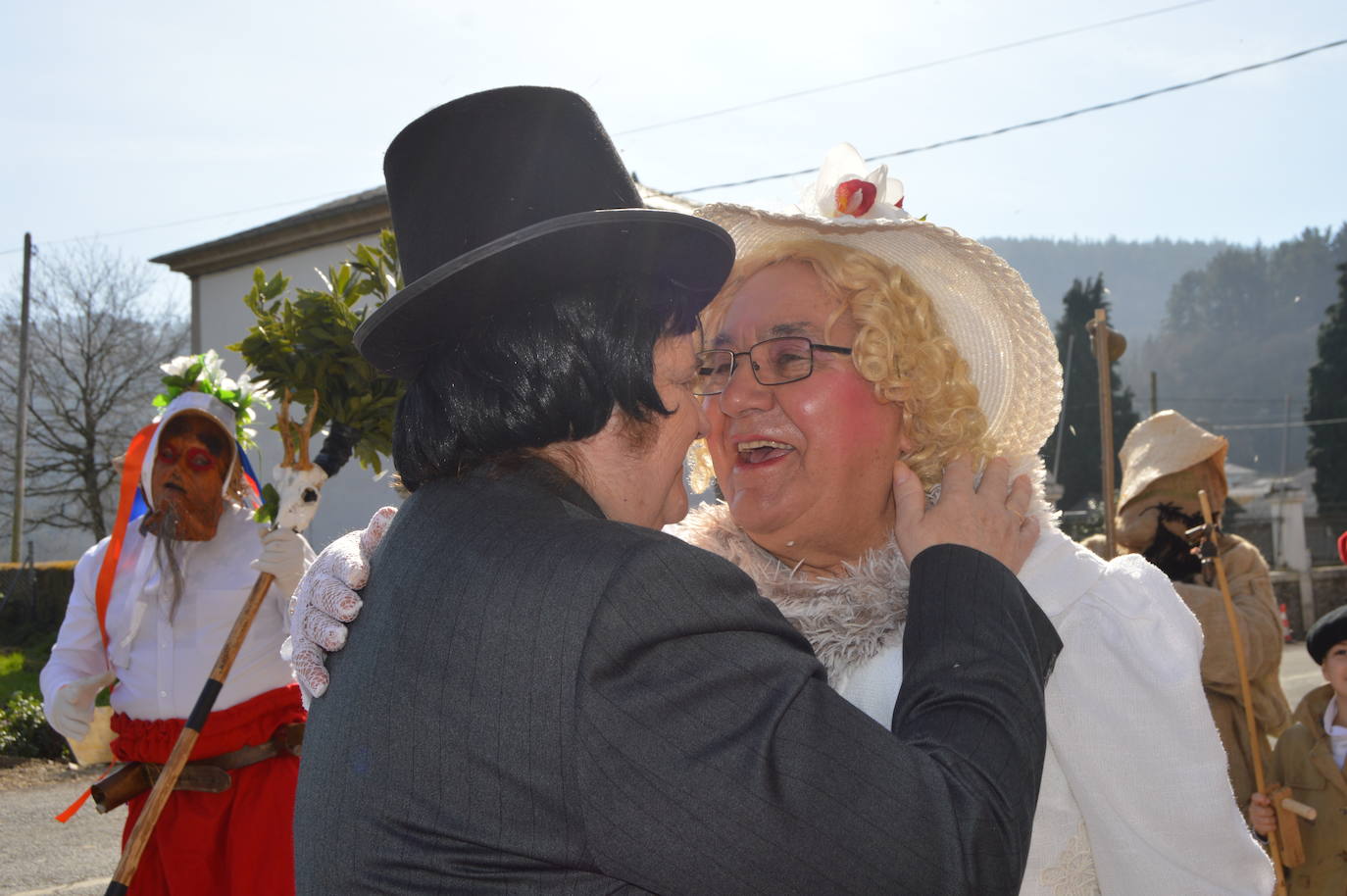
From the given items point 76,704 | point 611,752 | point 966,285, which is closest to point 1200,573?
point 966,285

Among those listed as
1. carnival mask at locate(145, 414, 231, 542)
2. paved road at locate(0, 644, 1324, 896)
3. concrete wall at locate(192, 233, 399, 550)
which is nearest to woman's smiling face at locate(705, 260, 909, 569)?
carnival mask at locate(145, 414, 231, 542)

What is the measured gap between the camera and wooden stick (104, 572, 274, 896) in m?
3.60

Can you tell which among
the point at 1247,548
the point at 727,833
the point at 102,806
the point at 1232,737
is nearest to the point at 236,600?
the point at 102,806

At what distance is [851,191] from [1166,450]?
315cm

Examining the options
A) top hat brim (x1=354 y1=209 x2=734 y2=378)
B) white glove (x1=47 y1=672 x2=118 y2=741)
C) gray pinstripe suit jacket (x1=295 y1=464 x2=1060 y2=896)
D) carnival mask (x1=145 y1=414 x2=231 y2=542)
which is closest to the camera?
gray pinstripe suit jacket (x1=295 y1=464 x2=1060 y2=896)

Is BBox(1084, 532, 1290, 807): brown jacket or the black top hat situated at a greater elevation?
the black top hat

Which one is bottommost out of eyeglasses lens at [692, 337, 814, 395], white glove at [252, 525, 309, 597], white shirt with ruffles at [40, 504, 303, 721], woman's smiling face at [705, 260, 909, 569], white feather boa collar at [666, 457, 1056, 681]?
white shirt with ruffles at [40, 504, 303, 721]

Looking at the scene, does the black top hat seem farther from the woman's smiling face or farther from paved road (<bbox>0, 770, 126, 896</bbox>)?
paved road (<bbox>0, 770, 126, 896</bbox>)

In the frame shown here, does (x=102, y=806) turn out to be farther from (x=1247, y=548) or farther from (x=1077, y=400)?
(x=1077, y=400)

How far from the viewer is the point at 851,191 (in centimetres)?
229

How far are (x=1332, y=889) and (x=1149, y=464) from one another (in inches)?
71.5

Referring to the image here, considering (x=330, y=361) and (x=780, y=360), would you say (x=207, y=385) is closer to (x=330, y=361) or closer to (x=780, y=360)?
(x=330, y=361)

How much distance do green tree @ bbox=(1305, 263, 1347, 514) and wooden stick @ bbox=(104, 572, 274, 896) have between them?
38868mm

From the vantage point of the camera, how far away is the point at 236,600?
14.8ft
